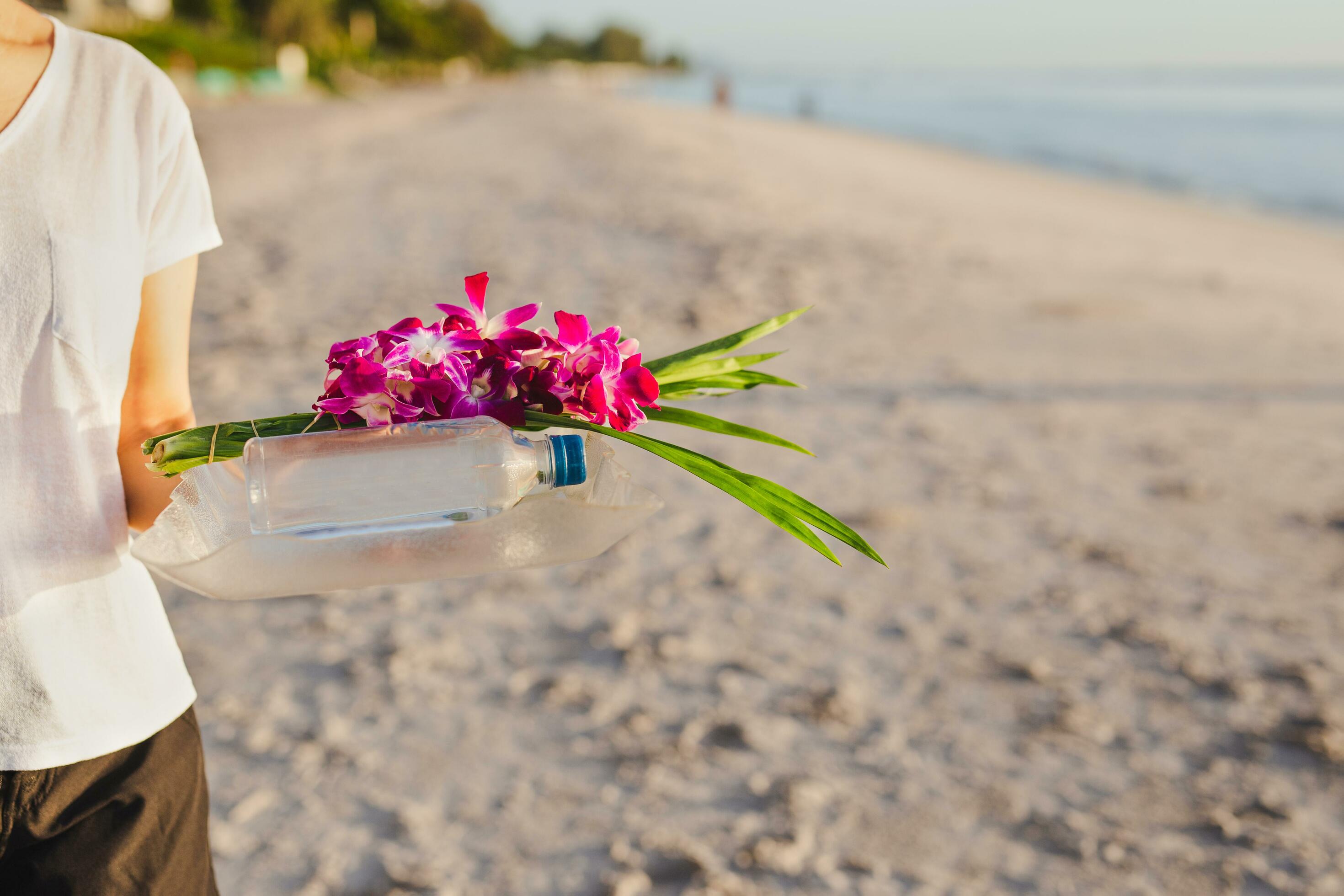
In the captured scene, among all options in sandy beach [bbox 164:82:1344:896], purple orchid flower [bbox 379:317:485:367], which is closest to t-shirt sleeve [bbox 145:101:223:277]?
purple orchid flower [bbox 379:317:485:367]

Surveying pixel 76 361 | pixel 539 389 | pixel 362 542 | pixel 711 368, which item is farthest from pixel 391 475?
pixel 711 368

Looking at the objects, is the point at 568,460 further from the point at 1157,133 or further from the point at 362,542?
the point at 1157,133

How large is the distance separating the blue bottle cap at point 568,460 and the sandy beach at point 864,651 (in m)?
1.64

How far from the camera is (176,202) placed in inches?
41.4

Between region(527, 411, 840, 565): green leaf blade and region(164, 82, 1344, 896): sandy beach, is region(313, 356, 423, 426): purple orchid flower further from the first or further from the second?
region(164, 82, 1344, 896): sandy beach

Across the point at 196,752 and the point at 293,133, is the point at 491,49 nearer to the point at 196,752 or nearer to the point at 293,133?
the point at 293,133

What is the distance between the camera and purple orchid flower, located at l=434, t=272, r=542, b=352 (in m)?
1.00

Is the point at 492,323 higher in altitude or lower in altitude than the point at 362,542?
higher

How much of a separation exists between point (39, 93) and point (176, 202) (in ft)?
0.49

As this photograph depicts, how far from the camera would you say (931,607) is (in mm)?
3592

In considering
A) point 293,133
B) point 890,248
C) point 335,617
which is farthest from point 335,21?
point 335,617

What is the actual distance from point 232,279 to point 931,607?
612 cm

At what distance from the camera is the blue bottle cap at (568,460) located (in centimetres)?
95

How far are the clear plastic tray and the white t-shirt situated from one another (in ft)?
0.49
